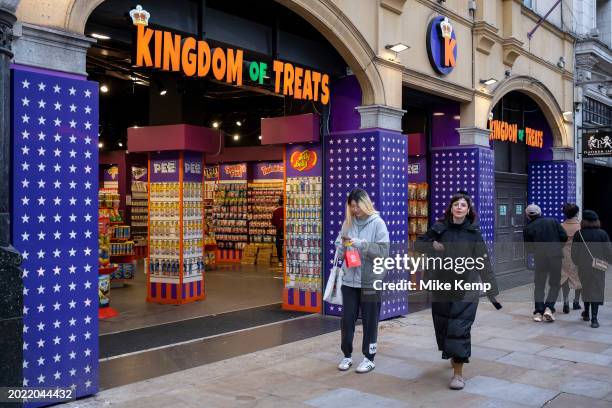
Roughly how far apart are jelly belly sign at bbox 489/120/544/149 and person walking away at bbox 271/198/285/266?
5.36 metres

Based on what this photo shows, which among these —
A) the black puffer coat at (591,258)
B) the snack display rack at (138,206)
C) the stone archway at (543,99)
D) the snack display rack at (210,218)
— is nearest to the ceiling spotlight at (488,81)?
the stone archway at (543,99)

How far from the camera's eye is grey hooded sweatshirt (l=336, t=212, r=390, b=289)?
19.1 ft

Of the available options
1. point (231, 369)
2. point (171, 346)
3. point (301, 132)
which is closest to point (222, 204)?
point (301, 132)

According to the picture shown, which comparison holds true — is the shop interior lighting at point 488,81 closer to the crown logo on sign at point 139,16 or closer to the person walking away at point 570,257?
the person walking away at point 570,257

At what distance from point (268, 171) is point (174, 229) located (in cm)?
731

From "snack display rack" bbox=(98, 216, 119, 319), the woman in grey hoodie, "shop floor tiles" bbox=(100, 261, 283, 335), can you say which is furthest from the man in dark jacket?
"snack display rack" bbox=(98, 216, 119, 319)

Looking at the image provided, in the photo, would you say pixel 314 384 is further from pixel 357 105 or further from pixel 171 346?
pixel 357 105

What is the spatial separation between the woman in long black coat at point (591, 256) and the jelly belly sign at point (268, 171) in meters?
9.77

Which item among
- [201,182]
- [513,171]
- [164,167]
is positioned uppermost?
[513,171]

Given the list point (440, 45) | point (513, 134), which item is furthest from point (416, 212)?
point (513, 134)

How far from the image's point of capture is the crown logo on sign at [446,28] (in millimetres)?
10273

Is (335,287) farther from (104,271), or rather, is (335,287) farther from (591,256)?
(104,271)

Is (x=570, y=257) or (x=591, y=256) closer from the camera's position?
(x=591, y=256)

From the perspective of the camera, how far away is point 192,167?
34.3ft
